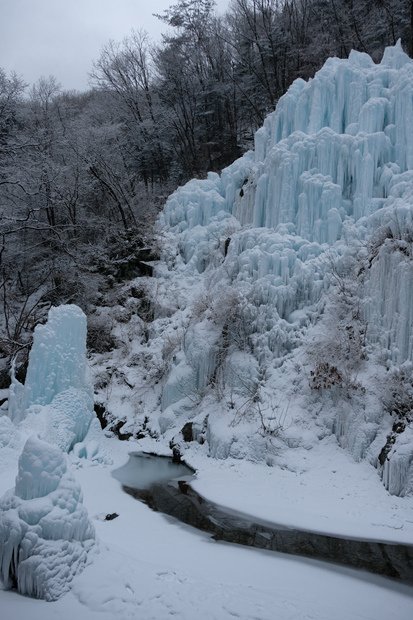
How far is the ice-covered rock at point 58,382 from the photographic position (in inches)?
497

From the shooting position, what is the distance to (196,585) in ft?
19.8

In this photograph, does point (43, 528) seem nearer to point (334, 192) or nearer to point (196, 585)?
point (196, 585)

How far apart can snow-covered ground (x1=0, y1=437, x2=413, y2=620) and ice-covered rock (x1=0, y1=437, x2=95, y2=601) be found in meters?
0.19

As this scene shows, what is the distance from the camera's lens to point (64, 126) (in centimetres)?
2636

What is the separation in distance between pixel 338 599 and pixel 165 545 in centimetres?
298

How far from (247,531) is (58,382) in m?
7.04

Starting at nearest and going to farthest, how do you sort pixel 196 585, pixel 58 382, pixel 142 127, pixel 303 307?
pixel 196 585, pixel 58 382, pixel 303 307, pixel 142 127

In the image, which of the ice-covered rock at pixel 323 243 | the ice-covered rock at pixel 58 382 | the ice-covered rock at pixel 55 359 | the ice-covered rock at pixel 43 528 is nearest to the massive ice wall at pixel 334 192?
the ice-covered rock at pixel 323 243

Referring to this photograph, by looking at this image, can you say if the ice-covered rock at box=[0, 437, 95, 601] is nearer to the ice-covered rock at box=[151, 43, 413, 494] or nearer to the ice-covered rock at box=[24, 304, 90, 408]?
the ice-covered rock at box=[151, 43, 413, 494]

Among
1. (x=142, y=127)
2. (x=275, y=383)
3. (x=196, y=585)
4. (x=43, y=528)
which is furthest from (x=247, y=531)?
(x=142, y=127)

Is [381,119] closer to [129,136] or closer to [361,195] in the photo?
[361,195]

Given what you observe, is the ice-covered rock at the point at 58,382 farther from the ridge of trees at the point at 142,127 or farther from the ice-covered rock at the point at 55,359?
the ridge of trees at the point at 142,127

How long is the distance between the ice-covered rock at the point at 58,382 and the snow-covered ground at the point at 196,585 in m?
3.86

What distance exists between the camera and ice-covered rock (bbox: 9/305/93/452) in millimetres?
12617
